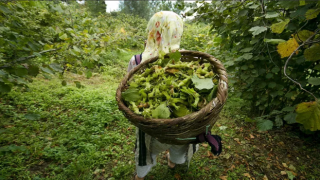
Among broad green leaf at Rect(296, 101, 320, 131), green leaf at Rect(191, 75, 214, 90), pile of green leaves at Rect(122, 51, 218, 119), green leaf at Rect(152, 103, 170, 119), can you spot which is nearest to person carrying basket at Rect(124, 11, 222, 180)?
pile of green leaves at Rect(122, 51, 218, 119)

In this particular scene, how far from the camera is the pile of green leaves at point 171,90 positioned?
120 centimetres

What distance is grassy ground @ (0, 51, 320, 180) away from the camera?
2.18 m

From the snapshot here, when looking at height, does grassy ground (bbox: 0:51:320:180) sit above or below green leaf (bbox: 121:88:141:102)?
below

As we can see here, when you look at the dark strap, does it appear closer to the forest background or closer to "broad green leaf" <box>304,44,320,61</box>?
the forest background

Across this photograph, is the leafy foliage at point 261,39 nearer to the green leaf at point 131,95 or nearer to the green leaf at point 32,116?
the green leaf at point 131,95

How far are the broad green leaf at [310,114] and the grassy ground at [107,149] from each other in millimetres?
1726

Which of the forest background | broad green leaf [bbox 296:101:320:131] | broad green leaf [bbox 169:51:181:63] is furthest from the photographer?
the forest background

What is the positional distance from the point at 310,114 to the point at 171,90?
80 cm

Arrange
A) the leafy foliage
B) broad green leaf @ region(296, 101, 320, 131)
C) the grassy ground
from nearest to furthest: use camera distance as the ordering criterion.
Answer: broad green leaf @ region(296, 101, 320, 131), the leafy foliage, the grassy ground

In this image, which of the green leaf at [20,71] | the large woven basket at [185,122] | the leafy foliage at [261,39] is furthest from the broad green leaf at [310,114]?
the green leaf at [20,71]

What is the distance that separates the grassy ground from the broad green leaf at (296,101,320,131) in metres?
1.73

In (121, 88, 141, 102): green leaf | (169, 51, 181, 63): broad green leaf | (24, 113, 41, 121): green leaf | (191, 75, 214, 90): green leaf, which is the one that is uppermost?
(169, 51, 181, 63): broad green leaf

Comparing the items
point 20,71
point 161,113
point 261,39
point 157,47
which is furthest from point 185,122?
point 261,39

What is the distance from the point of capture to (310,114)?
71 centimetres
